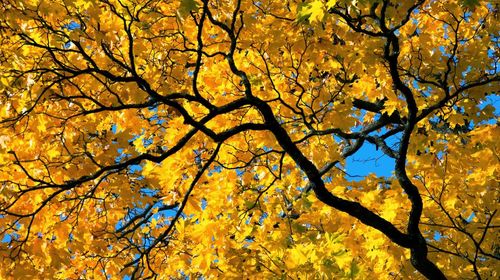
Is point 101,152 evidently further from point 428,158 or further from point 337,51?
point 428,158

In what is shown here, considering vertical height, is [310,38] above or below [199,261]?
above

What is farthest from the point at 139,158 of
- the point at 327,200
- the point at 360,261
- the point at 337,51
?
the point at 360,261

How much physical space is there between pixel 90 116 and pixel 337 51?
9.96 ft

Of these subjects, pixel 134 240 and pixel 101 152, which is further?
pixel 134 240

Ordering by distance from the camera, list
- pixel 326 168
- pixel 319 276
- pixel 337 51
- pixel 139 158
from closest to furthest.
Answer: pixel 319 276 → pixel 139 158 → pixel 337 51 → pixel 326 168

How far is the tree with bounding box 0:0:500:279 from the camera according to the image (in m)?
5.63

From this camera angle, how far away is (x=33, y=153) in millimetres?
6203

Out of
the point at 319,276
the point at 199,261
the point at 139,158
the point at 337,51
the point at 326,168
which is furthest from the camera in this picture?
the point at 326,168

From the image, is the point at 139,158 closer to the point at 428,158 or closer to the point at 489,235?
the point at 428,158

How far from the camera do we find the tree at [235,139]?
563cm

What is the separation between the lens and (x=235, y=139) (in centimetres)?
739

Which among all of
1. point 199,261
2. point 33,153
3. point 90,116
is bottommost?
point 199,261

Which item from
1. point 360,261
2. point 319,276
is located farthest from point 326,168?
point 319,276

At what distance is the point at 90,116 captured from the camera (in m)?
6.62
